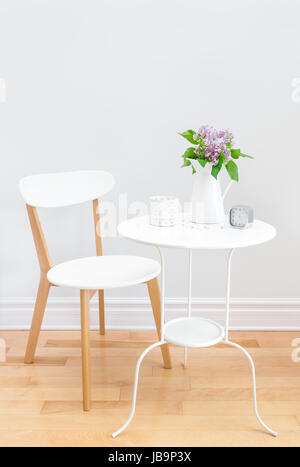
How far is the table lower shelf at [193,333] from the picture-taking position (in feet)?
5.42

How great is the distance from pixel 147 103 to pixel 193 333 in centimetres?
112

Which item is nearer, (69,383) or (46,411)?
(46,411)

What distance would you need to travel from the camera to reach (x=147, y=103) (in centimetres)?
224

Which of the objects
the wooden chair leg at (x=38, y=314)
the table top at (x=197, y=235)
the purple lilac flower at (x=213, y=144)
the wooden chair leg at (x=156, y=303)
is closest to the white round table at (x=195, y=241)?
the table top at (x=197, y=235)

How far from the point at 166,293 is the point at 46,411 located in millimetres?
898

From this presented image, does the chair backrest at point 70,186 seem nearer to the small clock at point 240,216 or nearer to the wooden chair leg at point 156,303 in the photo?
the wooden chair leg at point 156,303

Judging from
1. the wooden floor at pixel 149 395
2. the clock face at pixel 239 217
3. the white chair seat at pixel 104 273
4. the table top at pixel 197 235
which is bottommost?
the wooden floor at pixel 149 395

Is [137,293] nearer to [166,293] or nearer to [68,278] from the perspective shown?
[166,293]

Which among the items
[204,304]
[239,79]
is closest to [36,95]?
[239,79]

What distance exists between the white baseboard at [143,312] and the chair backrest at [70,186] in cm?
57

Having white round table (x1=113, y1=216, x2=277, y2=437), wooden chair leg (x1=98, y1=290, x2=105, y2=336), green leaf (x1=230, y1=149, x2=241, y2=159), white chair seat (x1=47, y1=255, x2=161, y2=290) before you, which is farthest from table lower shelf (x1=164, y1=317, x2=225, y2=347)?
green leaf (x1=230, y1=149, x2=241, y2=159)

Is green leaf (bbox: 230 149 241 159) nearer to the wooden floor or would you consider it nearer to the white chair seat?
the white chair seat

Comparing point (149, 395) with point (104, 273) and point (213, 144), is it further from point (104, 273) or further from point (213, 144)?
point (213, 144)

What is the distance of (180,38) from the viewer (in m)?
2.18
